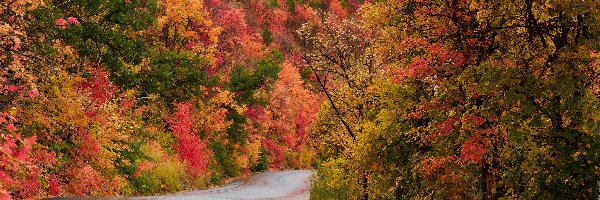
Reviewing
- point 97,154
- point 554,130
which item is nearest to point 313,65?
point 97,154

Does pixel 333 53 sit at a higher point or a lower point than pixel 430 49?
higher

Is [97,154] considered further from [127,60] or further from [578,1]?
[578,1]

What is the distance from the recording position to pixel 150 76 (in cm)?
3359

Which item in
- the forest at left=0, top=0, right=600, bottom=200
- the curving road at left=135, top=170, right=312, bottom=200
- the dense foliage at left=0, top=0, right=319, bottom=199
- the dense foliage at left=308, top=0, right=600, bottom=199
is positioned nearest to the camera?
the dense foliage at left=308, top=0, right=600, bottom=199

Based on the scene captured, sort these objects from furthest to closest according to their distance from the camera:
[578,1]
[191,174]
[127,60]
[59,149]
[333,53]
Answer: [191,174] < [127,60] < [333,53] < [59,149] < [578,1]

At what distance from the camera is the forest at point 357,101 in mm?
12906

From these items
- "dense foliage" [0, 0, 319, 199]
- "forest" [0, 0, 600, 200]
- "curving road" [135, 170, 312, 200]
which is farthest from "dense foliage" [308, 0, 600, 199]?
"curving road" [135, 170, 312, 200]

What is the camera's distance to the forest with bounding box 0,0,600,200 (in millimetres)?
12906

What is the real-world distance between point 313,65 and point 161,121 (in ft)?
56.1

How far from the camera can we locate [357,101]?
2492 cm

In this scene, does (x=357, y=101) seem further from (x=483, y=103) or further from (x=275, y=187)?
(x=275, y=187)

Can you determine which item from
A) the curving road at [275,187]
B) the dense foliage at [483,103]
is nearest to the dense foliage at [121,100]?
the curving road at [275,187]

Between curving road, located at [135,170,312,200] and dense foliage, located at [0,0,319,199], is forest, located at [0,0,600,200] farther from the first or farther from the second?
curving road, located at [135,170,312,200]

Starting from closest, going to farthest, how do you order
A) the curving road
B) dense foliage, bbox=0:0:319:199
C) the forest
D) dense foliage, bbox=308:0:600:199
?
dense foliage, bbox=308:0:600:199 < the forest < dense foliage, bbox=0:0:319:199 < the curving road
